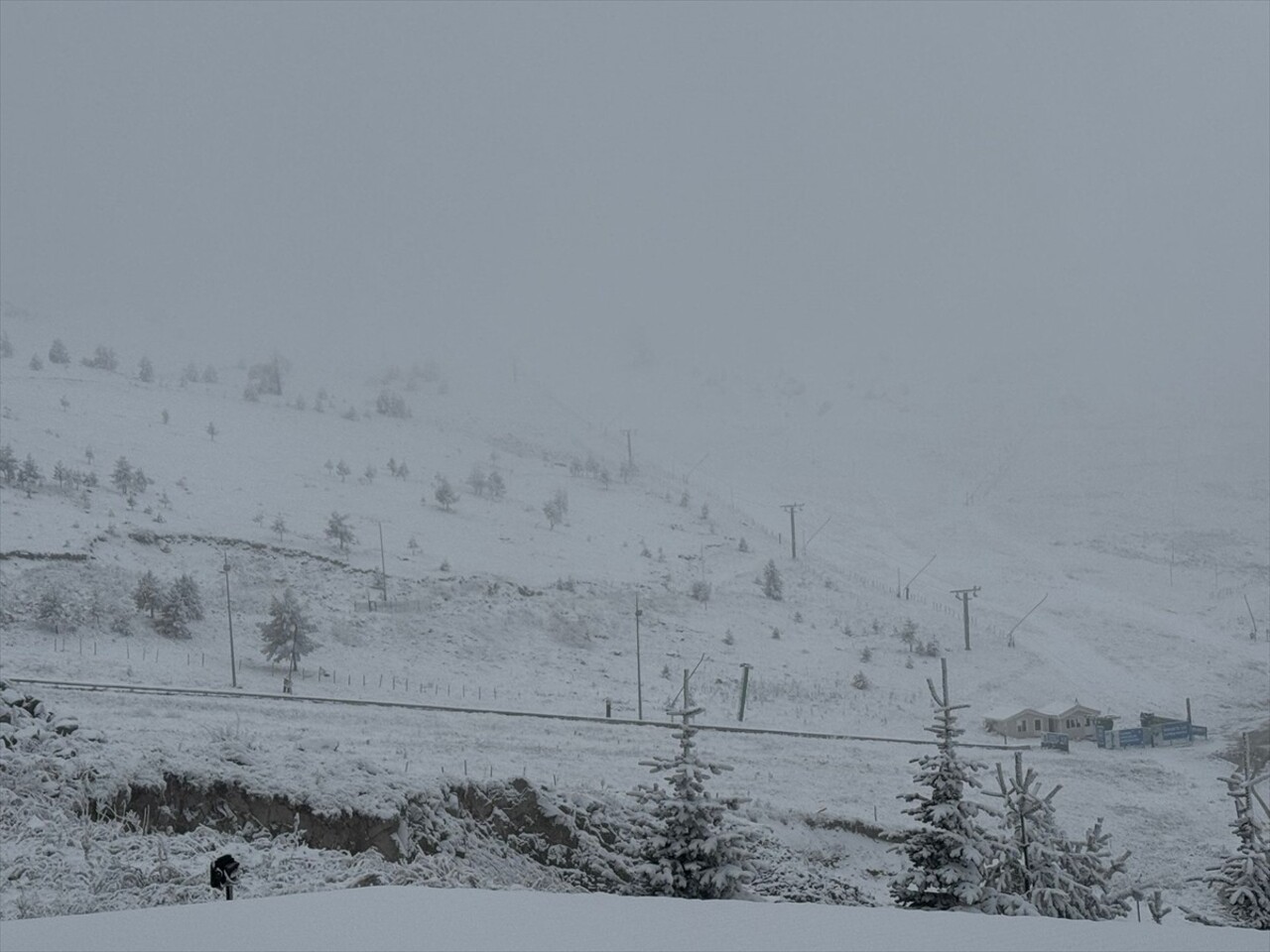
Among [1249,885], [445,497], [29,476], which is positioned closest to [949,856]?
[1249,885]

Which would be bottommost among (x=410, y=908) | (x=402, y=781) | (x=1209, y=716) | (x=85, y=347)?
(x=1209, y=716)

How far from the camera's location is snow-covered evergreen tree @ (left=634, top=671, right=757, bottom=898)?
14930 millimetres

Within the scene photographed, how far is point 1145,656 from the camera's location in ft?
200

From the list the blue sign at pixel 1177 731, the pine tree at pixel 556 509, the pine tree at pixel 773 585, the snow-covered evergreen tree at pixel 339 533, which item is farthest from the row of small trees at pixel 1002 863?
the pine tree at pixel 556 509

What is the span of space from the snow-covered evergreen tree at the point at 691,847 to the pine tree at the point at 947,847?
2.84 meters

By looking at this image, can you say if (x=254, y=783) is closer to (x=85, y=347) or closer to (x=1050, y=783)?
(x=1050, y=783)

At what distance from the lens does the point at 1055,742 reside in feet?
141

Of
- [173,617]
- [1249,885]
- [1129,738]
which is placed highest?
[173,617]

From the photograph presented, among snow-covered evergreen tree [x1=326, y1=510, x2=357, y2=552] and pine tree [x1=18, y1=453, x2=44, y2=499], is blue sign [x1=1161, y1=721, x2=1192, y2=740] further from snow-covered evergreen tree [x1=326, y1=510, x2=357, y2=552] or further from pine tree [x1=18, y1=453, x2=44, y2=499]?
pine tree [x1=18, y1=453, x2=44, y2=499]

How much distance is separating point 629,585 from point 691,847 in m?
47.5

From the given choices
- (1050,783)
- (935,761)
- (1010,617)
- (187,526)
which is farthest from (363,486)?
(935,761)

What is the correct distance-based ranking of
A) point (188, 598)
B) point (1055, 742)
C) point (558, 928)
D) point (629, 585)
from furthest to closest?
point (629, 585), point (188, 598), point (1055, 742), point (558, 928)

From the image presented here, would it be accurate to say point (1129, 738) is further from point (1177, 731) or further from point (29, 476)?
point (29, 476)

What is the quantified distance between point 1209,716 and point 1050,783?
64.8ft
